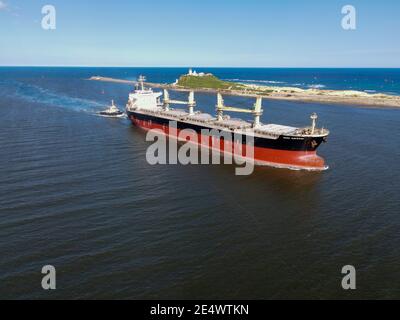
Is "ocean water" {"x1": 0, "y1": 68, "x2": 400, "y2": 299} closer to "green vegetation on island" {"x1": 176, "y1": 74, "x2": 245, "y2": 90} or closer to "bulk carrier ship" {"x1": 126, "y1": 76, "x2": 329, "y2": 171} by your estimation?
"bulk carrier ship" {"x1": 126, "y1": 76, "x2": 329, "y2": 171}

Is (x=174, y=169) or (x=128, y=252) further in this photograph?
(x=174, y=169)

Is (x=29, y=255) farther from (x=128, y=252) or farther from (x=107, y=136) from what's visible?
(x=107, y=136)

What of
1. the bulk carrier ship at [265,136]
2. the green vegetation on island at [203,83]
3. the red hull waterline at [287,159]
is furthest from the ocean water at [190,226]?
the green vegetation on island at [203,83]

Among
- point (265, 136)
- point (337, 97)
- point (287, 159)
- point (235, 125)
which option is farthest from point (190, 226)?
point (337, 97)

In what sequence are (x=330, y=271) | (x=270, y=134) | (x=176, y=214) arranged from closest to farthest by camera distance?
(x=330, y=271) → (x=176, y=214) → (x=270, y=134)

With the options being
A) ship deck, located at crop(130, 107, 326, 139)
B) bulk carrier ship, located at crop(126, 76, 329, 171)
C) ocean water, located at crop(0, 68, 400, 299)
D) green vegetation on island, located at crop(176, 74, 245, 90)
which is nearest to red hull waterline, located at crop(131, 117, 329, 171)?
bulk carrier ship, located at crop(126, 76, 329, 171)

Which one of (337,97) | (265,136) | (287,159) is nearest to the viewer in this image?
(287,159)

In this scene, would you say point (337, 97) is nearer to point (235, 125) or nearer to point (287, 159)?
point (235, 125)

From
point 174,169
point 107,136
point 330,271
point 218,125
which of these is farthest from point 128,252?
point 107,136

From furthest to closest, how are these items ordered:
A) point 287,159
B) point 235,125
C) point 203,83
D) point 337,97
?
point 203,83 → point 337,97 → point 235,125 → point 287,159
